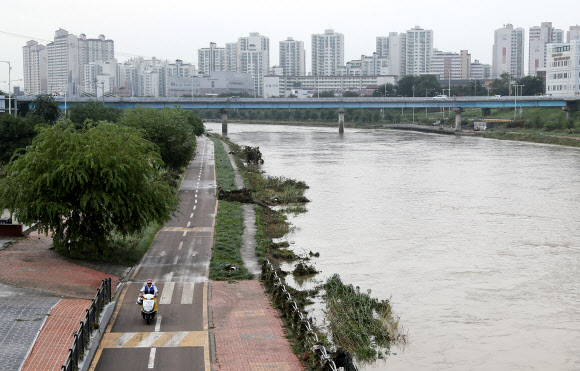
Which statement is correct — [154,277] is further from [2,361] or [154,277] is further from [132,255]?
[2,361]

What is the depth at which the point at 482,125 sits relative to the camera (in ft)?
399

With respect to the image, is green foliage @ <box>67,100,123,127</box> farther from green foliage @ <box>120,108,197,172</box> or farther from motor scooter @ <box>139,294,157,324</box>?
motor scooter @ <box>139,294,157,324</box>

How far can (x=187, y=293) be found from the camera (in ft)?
70.7

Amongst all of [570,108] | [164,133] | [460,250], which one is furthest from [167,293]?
[570,108]

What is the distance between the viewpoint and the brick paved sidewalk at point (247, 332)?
1611 cm

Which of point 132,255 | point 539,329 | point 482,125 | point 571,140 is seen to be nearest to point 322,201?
point 132,255

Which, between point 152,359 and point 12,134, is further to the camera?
point 12,134

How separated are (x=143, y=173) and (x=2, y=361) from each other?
10.5m

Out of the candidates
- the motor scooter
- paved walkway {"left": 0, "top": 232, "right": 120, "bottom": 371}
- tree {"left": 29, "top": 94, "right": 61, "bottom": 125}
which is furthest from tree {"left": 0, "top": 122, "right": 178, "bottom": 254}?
tree {"left": 29, "top": 94, "right": 61, "bottom": 125}

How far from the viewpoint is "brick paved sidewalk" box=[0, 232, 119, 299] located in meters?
21.6

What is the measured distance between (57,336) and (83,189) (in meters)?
7.42

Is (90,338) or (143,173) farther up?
(143,173)

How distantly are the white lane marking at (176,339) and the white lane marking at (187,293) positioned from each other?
2767 mm

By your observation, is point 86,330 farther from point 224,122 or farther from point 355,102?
point 355,102
